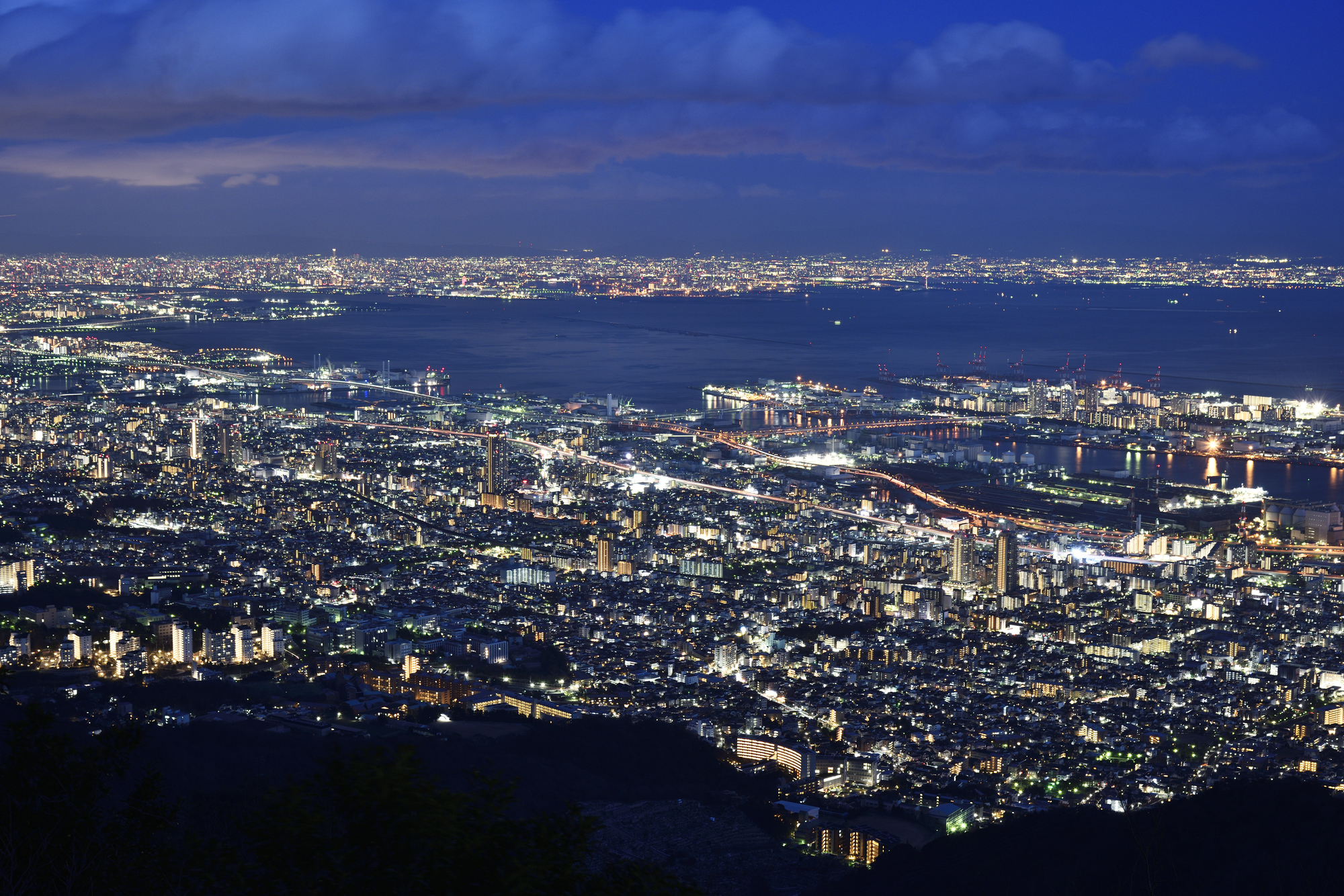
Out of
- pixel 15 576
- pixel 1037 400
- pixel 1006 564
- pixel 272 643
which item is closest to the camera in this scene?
pixel 272 643

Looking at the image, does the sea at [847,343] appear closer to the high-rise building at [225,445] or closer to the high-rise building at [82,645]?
the high-rise building at [225,445]

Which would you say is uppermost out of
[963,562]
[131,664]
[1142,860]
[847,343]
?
[847,343]

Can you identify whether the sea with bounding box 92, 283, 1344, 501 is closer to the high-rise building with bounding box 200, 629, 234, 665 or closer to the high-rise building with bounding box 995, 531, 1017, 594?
the high-rise building with bounding box 995, 531, 1017, 594

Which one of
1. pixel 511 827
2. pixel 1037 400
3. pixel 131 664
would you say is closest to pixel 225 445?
pixel 131 664

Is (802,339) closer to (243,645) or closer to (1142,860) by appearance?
(243,645)

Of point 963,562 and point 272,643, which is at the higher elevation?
point 963,562

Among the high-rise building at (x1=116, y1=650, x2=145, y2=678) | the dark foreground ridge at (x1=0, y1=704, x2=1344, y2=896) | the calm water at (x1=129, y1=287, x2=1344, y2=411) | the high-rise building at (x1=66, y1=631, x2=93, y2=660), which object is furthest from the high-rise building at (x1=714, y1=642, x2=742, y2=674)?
the calm water at (x1=129, y1=287, x2=1344, y2=411)

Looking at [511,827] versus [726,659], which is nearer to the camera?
[511,827]
